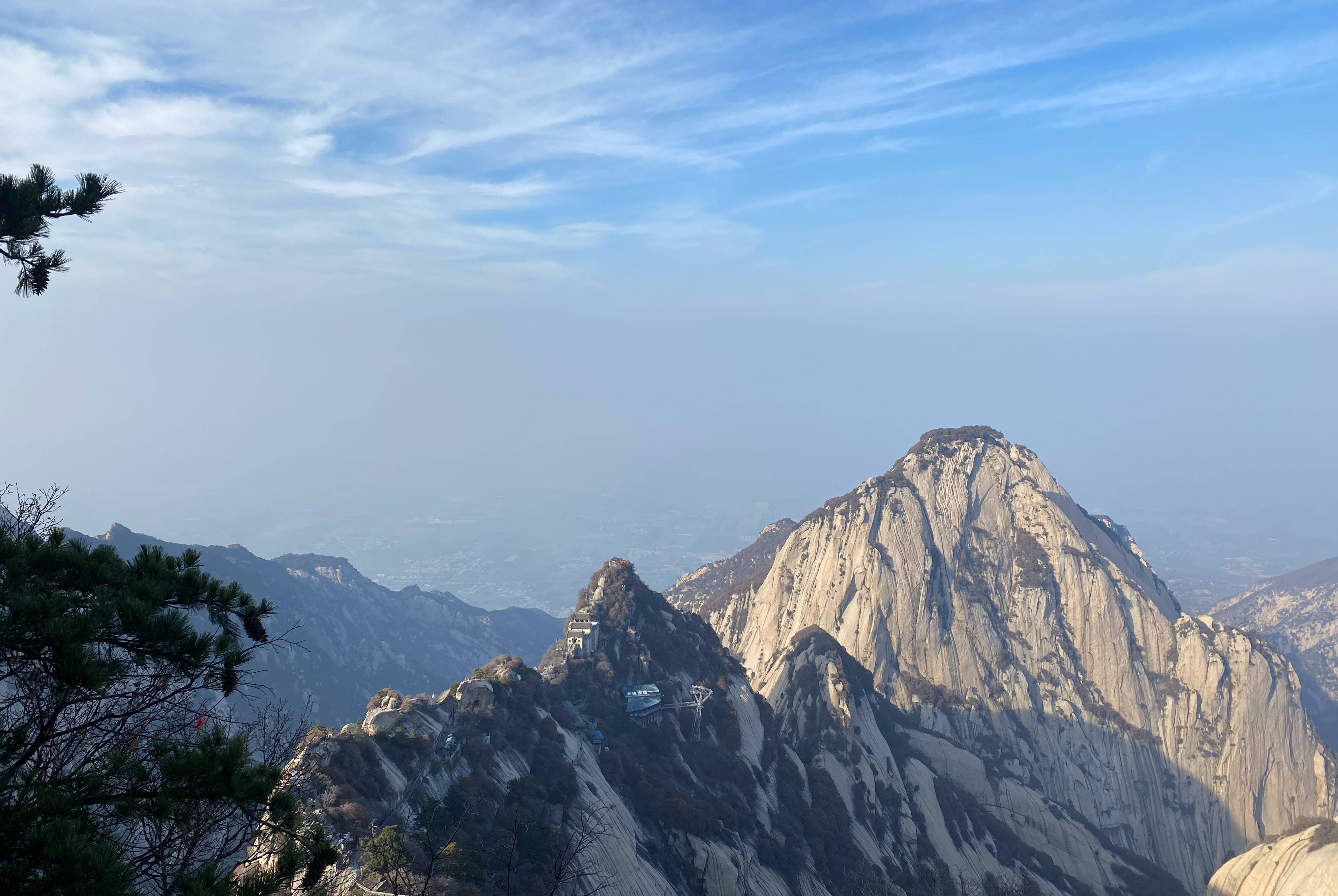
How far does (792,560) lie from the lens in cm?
9206

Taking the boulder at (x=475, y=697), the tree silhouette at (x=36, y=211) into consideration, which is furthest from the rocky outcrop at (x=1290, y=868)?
the tree silhouette at (x=36, y=211)

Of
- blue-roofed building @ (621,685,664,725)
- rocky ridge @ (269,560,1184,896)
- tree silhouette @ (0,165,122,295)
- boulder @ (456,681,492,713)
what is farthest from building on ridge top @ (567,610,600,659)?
tree silhouette @ (0,165,122,295)

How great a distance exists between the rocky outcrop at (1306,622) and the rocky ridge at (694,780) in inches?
3177

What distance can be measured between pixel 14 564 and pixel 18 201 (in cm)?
541

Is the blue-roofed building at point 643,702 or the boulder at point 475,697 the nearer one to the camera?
the boulder at point 475,697

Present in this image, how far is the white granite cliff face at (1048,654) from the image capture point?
233 feet

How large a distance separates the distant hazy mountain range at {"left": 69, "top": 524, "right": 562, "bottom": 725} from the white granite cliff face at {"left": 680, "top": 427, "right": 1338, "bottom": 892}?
43657 mm

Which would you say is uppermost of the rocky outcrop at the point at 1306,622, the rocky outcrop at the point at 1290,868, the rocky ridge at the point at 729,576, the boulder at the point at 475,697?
the boulder at the point at 475,697

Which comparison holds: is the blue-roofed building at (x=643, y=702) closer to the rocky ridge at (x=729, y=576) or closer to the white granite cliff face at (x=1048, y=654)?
the white granite cliff face at (x=1048, y=654)

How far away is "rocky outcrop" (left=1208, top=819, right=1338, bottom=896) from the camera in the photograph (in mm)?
39594

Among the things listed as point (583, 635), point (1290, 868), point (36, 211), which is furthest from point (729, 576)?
point (36, 211)

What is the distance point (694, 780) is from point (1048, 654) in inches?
2116

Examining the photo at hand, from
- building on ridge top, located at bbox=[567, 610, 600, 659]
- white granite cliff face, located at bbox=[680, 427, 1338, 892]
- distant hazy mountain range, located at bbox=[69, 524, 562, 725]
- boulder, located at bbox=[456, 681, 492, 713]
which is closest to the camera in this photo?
boulder, located at bbox=[456, 681, 492, 713]

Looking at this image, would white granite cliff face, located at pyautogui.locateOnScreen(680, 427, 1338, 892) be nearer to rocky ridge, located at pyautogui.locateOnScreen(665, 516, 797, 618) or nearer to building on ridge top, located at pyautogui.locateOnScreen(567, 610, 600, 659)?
rocky ridge, located at pyautogui.locateOnScreen(665, 516, 797, 618)
